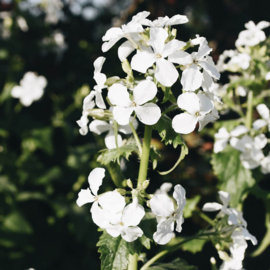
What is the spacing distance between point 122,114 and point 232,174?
38.3 inches

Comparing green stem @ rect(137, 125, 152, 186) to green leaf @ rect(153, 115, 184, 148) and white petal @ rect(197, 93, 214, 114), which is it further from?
white petal @ rect(197, 93, 214, 114)

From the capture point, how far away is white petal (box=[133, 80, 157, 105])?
0.94 m

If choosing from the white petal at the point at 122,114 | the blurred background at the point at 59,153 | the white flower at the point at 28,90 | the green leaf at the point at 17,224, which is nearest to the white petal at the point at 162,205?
the white petal at the point at 122,114

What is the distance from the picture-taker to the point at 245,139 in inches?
64.1

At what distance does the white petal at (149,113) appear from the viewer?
96 cm

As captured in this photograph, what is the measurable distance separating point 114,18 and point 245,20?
1908mm

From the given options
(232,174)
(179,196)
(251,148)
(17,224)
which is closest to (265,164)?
(251,148)

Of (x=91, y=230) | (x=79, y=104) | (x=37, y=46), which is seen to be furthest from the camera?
(x=37, y=46)

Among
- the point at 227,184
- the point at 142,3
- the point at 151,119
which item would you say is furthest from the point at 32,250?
the point at 142,3

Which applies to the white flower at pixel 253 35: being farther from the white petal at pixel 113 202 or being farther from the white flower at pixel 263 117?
the white petal at pixel 113 202

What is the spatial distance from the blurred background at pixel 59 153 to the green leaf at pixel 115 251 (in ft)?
3.87

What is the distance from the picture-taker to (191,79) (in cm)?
97

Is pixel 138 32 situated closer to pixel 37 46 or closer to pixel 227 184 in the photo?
pixel 227 184

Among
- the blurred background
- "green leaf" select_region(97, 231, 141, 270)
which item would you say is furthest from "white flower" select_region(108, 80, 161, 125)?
the blurred background
